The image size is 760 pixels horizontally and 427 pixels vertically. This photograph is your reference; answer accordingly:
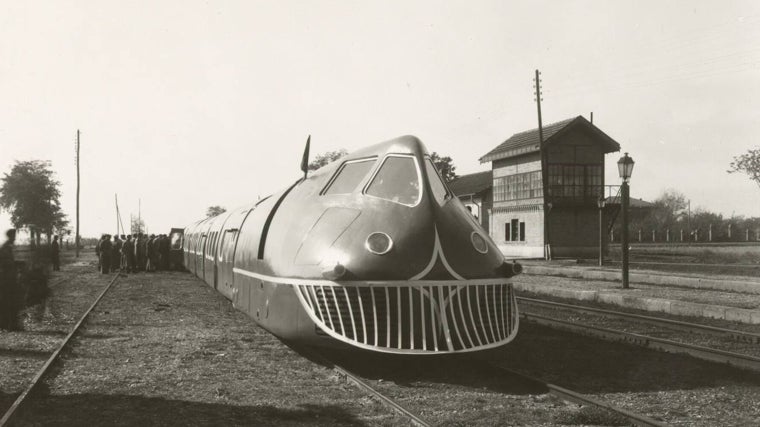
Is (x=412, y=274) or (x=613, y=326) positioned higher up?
(x=412, y=274)

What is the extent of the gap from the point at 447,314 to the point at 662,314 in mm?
8978

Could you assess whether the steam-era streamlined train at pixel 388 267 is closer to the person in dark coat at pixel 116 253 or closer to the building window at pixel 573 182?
the person in dark coat at pixel 116 253

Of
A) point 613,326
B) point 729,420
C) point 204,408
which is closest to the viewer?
point 729,420

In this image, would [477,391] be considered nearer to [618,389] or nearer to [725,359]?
[618,389]

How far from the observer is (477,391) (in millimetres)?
6281

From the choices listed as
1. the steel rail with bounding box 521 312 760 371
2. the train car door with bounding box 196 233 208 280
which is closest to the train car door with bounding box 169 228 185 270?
the train car door with bounding box 196 233 208 280

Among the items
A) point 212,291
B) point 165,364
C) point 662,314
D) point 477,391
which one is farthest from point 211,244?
point 477,391

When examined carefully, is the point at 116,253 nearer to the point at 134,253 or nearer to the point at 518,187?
the point at 134,253

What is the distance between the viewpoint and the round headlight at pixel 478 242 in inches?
274

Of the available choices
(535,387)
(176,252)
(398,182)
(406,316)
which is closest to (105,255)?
(176,252)

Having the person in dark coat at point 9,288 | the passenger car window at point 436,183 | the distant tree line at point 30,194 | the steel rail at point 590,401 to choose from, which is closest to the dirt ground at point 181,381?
the person in dark coat at point 9,288

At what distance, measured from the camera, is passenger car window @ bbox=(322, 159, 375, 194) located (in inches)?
309

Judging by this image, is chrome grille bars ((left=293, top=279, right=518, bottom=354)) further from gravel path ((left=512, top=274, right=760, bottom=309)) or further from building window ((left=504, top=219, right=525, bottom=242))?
building window ((left=504, top=219, right=525, bottom=242))

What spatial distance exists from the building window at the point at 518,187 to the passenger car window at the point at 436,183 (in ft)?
111
